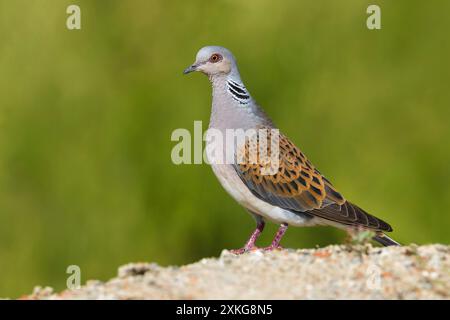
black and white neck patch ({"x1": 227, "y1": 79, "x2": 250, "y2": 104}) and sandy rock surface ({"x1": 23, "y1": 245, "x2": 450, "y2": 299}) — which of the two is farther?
black and white neck patch ({"x1": 227, "y1": 79, "x2": 250, "y2": 104})

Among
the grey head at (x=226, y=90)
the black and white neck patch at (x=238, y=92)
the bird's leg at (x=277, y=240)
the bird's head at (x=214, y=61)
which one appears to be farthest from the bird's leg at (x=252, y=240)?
the bird's head at (x=214, y=61)

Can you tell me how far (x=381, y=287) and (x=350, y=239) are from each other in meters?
0.75

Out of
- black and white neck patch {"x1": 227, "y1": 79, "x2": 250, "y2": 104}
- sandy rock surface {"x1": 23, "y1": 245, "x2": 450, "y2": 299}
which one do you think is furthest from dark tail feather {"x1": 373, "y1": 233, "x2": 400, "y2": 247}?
black and white neck patch {"x1": 227, "y1": 79, "x2": 250, "y2": 104}

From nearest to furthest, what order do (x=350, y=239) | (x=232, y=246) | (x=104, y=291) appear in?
(x=104, y=291) < (x=350, y=239) < (x=232, y=246)

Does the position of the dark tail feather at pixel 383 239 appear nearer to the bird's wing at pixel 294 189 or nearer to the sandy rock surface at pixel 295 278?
the bird's wing at pixel 294 189

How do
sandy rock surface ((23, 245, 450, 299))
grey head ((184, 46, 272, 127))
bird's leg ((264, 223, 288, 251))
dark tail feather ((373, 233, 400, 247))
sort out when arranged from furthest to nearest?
grey head ((184, 46, 272, 127)), dark tail feather ((373, 233, 400, 247)), bird's leg ((264, 223, 288, 251)), sandy rock surface ((23, 245, 450, 299))

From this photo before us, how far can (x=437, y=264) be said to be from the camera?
4.59 meters

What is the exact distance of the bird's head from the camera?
19.4ft

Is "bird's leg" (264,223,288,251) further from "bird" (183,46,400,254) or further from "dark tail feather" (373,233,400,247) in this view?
"dark tail feather" (373,233,400,247)

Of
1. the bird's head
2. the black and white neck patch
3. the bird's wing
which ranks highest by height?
the bird's head

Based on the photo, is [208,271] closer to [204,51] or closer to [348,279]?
[348,279]

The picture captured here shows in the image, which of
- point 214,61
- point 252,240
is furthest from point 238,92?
point 252,240

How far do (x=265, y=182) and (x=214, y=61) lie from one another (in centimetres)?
97
